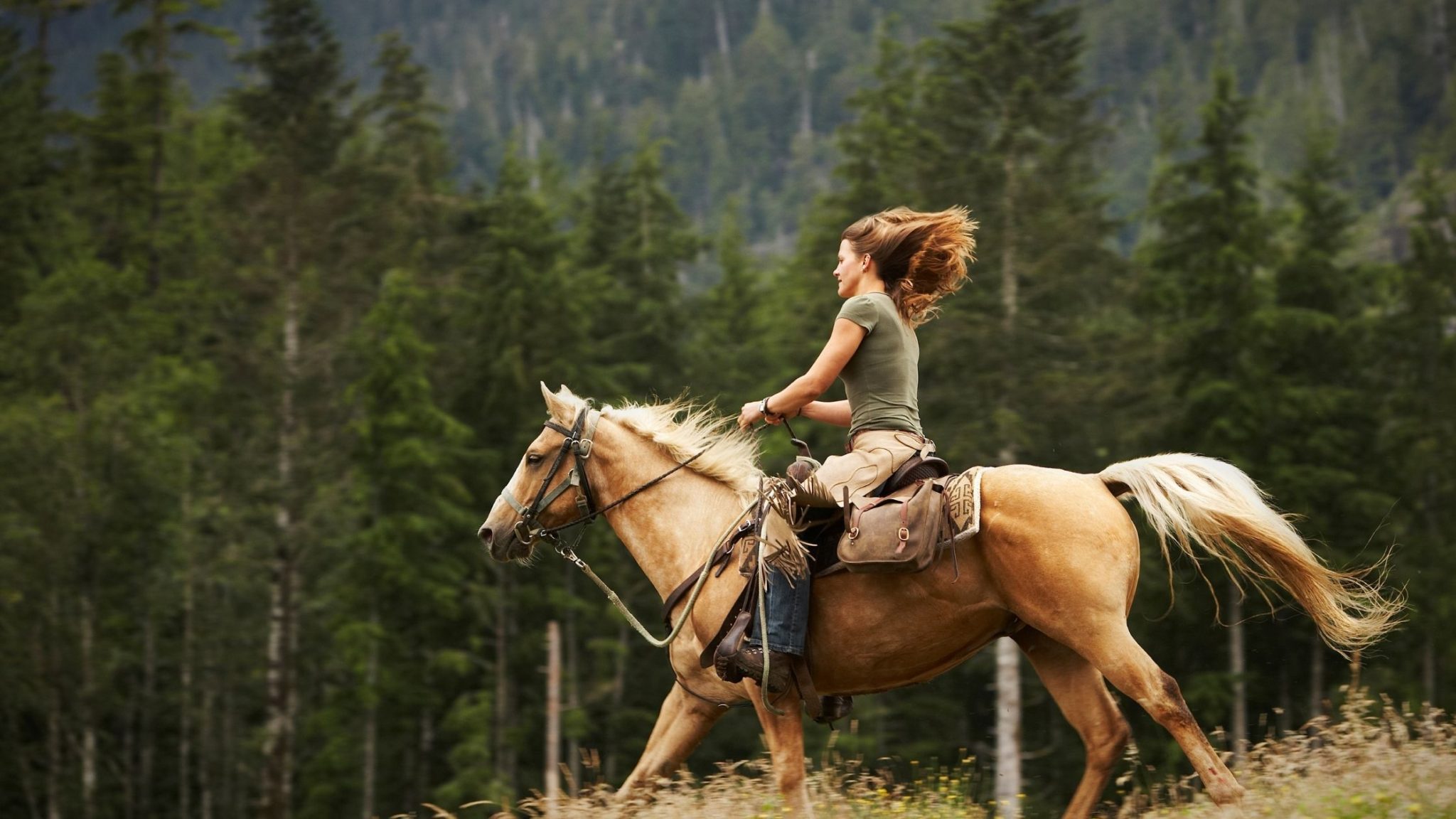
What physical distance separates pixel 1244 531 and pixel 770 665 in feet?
7.45

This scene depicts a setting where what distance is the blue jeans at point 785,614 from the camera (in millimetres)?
6410

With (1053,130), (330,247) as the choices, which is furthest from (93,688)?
(1053,130)

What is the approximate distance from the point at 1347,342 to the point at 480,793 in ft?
68.6

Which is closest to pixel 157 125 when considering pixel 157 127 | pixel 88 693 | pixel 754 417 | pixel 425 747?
pixel 157 127

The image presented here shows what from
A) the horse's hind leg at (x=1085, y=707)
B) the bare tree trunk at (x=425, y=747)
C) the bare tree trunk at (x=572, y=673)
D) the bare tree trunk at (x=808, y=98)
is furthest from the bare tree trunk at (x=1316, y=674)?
the bare tree trunk at (x=808, y=98)

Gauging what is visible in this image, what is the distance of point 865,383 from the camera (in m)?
6.50

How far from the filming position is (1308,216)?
1180 inches

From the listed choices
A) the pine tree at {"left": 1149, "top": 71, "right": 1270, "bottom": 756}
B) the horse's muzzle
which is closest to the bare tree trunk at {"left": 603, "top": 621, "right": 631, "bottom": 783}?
the pine tree at {"left": 1149, "top": 71, "right": 1270, "bottom": 756}

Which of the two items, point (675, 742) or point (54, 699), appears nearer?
point (675, 742)

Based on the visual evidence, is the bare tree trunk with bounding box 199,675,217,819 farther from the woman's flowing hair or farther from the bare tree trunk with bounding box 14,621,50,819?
the woman's flowing hair

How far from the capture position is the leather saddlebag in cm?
613

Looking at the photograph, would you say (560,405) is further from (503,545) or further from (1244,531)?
(1244,531)

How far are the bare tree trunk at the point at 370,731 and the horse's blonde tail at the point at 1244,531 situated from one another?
26.3 m

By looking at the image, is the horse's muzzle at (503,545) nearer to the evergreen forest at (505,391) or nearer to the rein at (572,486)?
the rein at (572,486)
